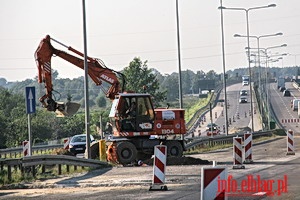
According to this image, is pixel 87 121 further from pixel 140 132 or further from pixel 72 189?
pixel 72 189

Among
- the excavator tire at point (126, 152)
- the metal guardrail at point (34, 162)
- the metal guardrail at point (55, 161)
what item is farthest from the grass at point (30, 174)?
the excavator tire at point (126, 152)

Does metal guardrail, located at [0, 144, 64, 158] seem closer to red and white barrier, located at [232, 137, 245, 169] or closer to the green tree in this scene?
red and white barrier, located at [232, 137, 245, 169]

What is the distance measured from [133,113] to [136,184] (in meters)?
12.3

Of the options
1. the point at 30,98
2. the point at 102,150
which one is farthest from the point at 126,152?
the point at 30,98

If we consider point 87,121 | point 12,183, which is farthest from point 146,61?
point 12,183

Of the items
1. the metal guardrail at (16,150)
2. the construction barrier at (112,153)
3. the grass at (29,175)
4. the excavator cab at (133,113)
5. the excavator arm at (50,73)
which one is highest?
the excavator arm at (50,73)

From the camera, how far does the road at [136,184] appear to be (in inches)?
770

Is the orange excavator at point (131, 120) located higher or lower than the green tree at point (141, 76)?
lower

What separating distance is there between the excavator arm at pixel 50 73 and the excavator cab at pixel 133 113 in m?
1.87

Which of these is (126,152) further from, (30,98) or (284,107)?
(284,107)

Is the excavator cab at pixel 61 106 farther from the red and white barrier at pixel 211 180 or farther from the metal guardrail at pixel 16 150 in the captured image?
the red and white barrier at pixel 211 180

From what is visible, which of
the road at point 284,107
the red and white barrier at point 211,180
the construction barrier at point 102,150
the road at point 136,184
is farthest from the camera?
the road at point 284,107

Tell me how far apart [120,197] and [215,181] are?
6374mm

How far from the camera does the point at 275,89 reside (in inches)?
7687
